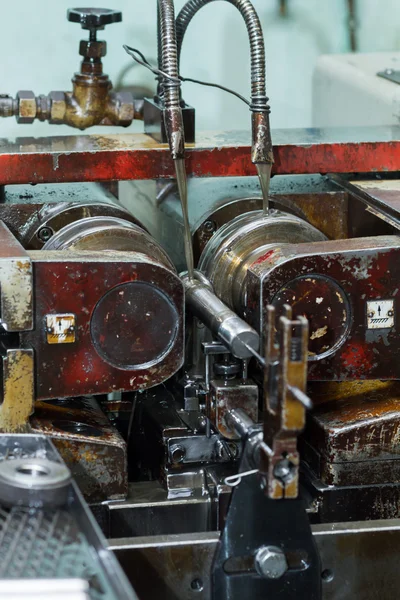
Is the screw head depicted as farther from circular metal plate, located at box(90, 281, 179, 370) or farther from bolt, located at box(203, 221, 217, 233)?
bolt, located at box(203, 221, 217, 233)

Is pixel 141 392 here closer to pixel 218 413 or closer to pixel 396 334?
pixel 218 413

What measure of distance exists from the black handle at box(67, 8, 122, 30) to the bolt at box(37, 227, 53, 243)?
50cm

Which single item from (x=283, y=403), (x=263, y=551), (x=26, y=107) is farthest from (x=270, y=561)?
(x=26, y=107)

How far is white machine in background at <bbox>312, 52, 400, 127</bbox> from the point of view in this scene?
2352 millimetres

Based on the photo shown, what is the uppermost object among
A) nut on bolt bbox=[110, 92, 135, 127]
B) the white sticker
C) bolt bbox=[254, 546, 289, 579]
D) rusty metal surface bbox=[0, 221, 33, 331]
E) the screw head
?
nut on bolt bbox=[110, 92, 135, 127]

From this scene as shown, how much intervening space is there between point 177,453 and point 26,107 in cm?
84

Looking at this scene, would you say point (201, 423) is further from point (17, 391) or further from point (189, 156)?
point (189, 156)

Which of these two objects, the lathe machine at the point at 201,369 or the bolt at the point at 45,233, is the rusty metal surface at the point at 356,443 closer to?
the lathe machine at the point at 201,369

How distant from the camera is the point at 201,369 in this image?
1764 millimetres

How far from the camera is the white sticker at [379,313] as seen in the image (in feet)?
5.20

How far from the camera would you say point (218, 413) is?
1.53m

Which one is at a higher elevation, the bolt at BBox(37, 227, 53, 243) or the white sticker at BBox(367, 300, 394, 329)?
the bolt at BBox(37, 227, 53, 243)

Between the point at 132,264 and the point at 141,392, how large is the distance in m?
0.43

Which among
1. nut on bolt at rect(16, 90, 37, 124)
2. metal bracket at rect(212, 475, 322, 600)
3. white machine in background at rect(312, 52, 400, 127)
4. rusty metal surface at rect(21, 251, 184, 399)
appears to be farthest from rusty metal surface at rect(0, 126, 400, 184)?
metal bracket at rect(212, 475, 322, 600)
